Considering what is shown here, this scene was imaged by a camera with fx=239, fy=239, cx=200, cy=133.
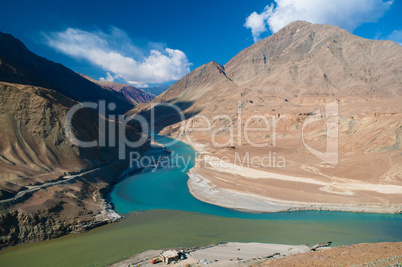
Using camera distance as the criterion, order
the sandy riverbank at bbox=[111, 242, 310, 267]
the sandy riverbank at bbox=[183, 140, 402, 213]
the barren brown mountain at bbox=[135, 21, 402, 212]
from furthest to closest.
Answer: the barren brown mountain at bbox=[135, 21, 402, 212] → the sandy riverbank at bbox=[183, 140, 402, 213] → the sandy riverbank at bbox=[111, 242, 310, 267]

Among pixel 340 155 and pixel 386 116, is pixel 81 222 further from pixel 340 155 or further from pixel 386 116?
pixel 386 116

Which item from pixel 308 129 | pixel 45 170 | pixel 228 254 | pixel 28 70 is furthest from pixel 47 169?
pixel 28 70

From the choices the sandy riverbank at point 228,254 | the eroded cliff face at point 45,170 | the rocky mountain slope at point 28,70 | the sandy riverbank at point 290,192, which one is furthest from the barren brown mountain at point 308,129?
the rocky mountain slope at point 28,70


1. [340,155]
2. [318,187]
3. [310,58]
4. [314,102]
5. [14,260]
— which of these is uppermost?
[310,58]

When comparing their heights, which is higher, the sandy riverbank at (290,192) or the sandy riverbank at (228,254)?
the sandy riverbank at (290,192)

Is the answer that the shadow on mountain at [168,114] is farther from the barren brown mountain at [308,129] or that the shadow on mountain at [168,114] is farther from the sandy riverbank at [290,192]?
the sandy riverbank at [290,192]

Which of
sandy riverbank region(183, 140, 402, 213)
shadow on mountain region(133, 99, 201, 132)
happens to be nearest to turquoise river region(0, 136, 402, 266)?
sandy riverbank region(183, 140, 402, 213)

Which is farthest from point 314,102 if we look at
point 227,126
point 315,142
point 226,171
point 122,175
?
point 122,175

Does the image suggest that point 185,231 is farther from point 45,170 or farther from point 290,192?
point 45,170

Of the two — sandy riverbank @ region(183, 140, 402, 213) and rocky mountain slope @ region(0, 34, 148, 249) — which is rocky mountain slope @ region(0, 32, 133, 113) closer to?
rocky mountain slope @ region(0, 34, 148, 249)
